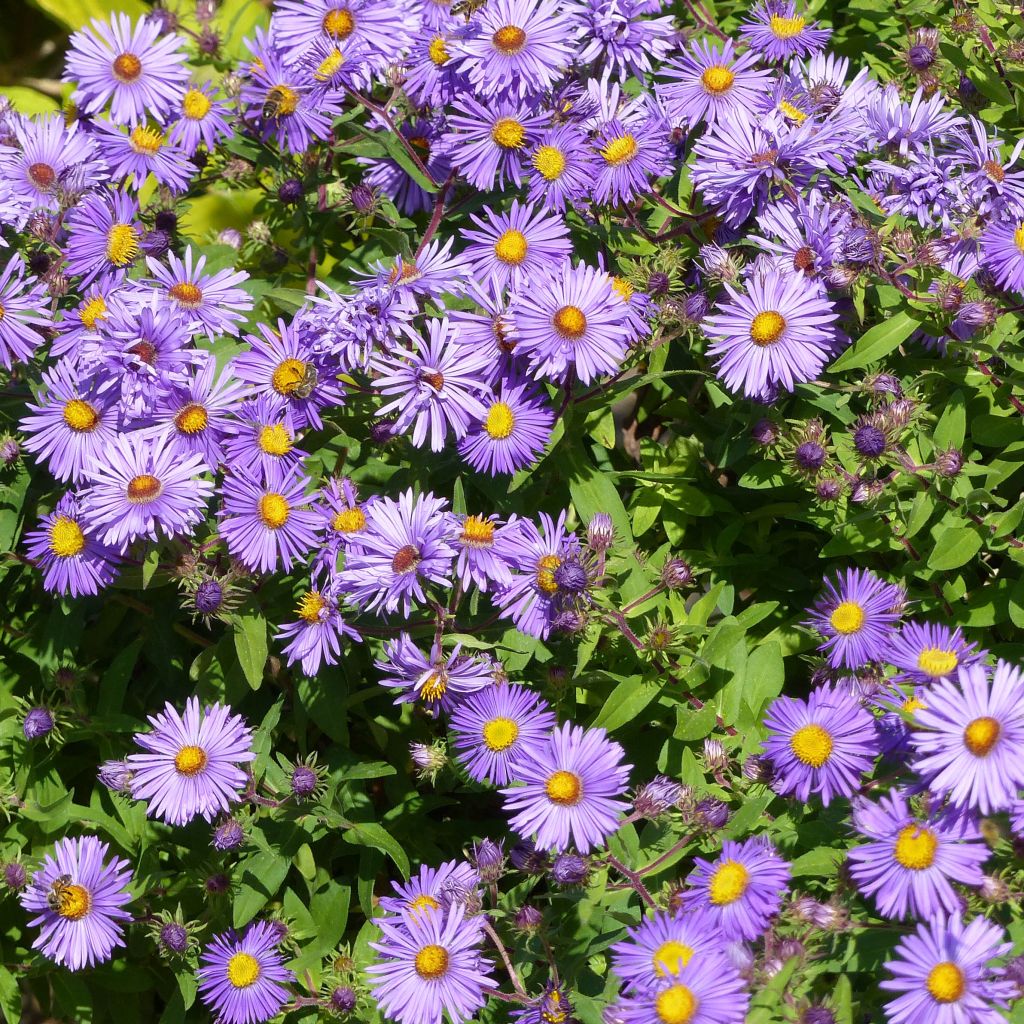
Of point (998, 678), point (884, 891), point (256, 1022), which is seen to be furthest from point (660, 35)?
point (256, 1022)

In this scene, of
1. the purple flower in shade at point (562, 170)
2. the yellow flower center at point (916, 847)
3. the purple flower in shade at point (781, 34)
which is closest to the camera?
the yellow flower center at point (916, 847)

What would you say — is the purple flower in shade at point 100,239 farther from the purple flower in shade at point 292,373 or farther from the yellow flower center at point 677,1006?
the yellow flower center at point 677,1006

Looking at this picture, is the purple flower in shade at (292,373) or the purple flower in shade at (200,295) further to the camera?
the purple flower in shade at (200,295)

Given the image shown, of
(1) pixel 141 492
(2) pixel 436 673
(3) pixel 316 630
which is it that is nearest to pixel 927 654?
(2) pixel 436 673

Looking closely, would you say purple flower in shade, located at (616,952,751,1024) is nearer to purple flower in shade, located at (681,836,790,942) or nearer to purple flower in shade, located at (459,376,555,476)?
purple flower in shade, located at (681,836,790,942)

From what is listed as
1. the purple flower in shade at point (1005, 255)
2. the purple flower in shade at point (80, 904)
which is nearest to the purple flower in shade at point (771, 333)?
the purple flower in shade at point (1005, 255)

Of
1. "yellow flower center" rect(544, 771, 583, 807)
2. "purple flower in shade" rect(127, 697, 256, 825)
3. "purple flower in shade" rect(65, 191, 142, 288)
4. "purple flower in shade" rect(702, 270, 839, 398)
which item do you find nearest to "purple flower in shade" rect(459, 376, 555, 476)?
"purple flower in shade" rect(702, 270, 839, 398)

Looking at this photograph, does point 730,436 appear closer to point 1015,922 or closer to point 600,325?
point 600,325
